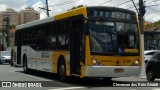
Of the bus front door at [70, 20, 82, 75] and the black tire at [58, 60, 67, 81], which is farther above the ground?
the bus front door at [70, 20, 82, 75]

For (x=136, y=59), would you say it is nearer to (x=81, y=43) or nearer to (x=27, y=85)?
A: (x=81, y=43)

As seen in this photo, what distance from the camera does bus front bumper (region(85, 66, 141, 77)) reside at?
1503 cm

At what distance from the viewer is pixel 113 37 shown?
15570 millimetres

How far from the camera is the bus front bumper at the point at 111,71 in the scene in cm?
1503

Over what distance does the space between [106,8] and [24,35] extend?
401 inches

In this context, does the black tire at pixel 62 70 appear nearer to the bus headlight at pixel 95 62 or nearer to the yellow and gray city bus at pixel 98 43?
the yellow and gray city bus at pixel 98 43

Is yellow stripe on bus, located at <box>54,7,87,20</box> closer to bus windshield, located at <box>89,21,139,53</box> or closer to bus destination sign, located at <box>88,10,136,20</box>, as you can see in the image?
bus destination sign, located at <box>88,10,136,20</box>

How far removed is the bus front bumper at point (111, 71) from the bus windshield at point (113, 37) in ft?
2.27

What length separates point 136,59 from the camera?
634 inches

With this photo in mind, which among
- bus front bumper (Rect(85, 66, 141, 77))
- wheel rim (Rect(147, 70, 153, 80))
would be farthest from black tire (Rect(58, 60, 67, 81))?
wheel rim (Rect(147, 70, 153, 80))

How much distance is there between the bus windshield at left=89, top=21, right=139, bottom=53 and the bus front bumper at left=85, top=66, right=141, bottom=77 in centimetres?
69

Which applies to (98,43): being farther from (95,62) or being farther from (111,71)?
(111,71)

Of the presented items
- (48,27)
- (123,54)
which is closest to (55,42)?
(48,27)

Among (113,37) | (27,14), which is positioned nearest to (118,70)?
(113,37)
